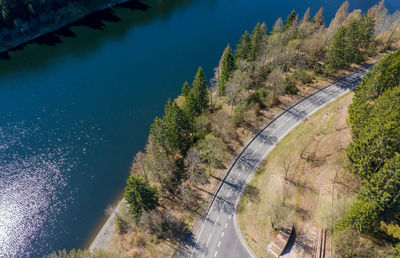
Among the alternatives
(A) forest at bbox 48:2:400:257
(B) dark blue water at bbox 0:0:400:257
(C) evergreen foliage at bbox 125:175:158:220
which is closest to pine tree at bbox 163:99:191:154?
(A) forest at bbox 48:2:400:257

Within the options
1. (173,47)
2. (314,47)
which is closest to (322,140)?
(314,47)

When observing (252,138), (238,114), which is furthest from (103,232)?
(238,114)

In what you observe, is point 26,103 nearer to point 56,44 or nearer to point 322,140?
point 56,44

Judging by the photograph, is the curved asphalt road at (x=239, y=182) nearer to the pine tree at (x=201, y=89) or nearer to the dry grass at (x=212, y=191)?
the dry grass at (x=212, y=191)

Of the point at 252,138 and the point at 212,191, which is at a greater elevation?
the point at 252,138

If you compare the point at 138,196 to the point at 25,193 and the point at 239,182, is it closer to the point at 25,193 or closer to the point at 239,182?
the point at 239,182

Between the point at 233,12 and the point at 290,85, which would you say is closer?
the point at 290,85

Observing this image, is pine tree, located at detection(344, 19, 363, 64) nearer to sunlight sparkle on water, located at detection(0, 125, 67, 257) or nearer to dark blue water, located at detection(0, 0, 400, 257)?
dark blue water, located at detection(0, 0, 400, 257)
